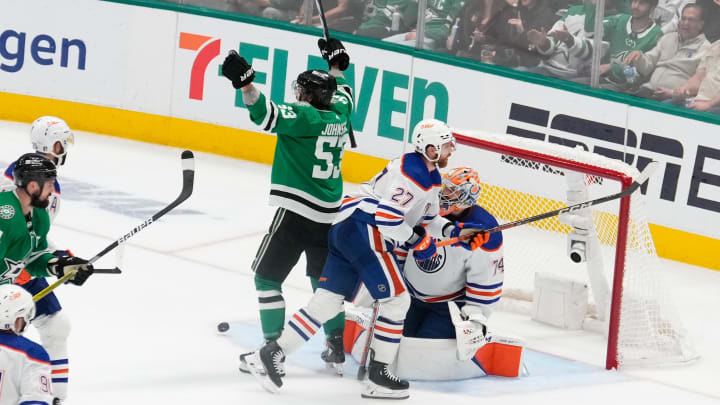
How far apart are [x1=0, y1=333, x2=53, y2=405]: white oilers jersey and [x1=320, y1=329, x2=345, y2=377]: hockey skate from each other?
167 centimetres

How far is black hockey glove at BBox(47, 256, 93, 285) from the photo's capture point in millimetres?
4133

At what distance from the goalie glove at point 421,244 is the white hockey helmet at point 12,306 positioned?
5.30ft

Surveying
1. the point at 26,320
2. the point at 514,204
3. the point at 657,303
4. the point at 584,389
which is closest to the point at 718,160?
the point at 514,204

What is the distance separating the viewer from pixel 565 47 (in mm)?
7773

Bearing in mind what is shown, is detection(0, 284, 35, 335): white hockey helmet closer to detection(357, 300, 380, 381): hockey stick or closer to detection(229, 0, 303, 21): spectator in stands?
detection(357, 300, 380, 381): hockey stick

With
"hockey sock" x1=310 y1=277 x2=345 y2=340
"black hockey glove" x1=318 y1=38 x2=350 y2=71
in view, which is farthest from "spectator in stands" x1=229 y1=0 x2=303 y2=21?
"hockey sock" x1=310 y1=277 x2=345 y2=340

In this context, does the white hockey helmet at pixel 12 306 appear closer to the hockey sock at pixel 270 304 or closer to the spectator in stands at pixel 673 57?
the hockey sock at pixel 270 304

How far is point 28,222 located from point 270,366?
123 cm

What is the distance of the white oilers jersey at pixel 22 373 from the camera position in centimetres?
364

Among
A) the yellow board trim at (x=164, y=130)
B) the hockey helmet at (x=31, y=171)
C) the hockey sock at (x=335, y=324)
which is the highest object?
the hockey helmet at (x=31, y=171)

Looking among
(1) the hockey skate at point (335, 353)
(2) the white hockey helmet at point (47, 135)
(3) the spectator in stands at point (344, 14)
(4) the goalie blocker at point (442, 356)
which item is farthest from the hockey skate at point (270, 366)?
(3) the spectator in stands at point (344, 14)

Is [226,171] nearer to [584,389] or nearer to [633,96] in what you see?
[633,96]

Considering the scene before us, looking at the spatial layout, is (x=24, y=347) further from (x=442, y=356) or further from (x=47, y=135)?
(x=442, y=356)

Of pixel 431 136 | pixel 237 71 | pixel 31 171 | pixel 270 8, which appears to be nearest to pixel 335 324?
pixel 431 136
